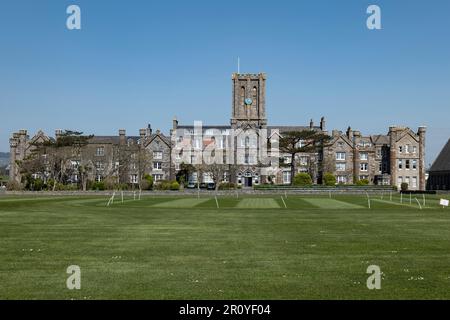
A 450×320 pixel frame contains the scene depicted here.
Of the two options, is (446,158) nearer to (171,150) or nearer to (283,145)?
(283,145)

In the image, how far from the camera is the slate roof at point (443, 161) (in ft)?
378

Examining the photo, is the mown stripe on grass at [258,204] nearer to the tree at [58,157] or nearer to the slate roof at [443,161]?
the tree at [58,157]

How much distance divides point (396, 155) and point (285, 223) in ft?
314

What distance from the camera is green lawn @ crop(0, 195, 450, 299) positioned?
497 inches

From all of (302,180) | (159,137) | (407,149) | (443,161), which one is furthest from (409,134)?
(159,137)

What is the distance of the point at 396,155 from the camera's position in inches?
4700

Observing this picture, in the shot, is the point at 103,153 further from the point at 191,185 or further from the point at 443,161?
the point at 443,161

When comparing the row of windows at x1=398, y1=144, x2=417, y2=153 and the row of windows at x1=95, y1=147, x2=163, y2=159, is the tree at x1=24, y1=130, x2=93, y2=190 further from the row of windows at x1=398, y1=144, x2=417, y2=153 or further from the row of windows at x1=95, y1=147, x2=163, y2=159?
the row of windows at x1=398, y1=144, x2=417, y2=153

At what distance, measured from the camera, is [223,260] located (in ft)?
54.6

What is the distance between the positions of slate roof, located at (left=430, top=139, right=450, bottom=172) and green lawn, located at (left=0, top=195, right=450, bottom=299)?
93.9 metres

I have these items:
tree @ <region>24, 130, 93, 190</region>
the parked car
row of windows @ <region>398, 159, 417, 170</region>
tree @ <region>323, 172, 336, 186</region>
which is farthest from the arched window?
tree @ <region>24, 130, 93, 190</region>

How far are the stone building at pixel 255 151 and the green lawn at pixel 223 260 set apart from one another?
89.8 metres

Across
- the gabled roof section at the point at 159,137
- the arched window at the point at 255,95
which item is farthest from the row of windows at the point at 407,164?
the gabled roof section at the point at 159,137
